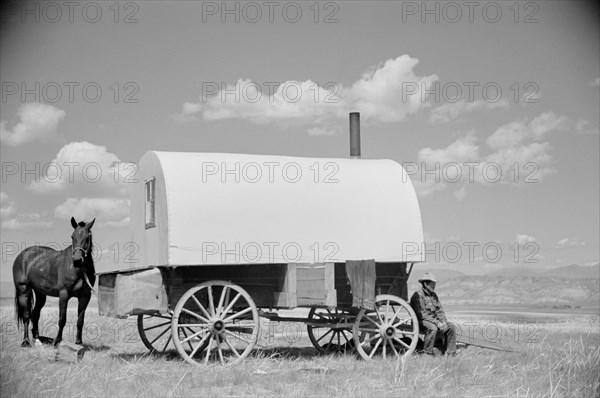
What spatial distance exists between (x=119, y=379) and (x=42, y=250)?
574 cm

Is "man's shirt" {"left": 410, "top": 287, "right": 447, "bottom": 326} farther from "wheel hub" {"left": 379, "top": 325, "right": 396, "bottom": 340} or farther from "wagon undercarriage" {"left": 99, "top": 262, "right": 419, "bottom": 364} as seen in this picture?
"wheel hub" {"left": 379, "top": 325, "right": 396, "bottom": 340}

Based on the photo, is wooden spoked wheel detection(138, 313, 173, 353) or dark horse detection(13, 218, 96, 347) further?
dark horse detection(13, 218, 96, 347)

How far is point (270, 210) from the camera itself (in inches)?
455

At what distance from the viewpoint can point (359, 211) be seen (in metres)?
12.1

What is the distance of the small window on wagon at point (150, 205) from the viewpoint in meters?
11.6

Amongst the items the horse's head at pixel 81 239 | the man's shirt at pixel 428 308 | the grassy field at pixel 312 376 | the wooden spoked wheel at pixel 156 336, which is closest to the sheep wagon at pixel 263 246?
the wooden spoked wheel at pixel 156 336

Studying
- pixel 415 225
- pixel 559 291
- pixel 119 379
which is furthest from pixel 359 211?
pixel 559 291

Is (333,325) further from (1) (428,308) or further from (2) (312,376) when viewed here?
(2) (312,376)

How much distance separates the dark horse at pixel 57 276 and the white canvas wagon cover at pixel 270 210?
93cm

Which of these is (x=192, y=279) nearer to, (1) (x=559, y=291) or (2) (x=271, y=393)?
(2) (x=271, y=393)

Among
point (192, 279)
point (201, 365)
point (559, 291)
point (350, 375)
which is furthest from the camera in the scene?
point (559, 291)

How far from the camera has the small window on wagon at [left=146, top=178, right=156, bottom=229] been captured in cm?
1165

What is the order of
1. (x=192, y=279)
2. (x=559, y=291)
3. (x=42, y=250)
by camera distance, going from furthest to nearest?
1. (x=559, y=291)
2. (x=42, y=250)
3. (x=192, y=279)

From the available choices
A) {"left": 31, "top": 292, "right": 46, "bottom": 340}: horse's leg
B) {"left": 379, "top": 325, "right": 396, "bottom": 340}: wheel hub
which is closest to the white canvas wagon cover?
{"left": 379, "top": 325, "right": 396, "bottom": 340}: wheel hub
